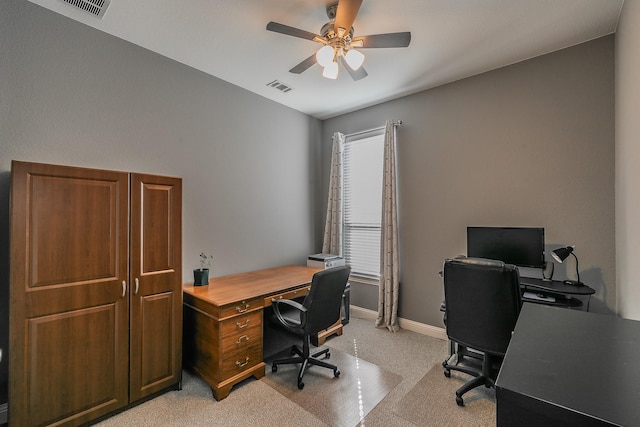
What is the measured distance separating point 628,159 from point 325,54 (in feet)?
6.95

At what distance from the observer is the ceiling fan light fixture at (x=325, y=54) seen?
2.02m

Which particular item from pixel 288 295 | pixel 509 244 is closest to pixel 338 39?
pixel 288 295

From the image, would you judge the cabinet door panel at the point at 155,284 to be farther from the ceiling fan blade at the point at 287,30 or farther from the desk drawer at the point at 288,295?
the ceiling fan blade at the point at 287,30

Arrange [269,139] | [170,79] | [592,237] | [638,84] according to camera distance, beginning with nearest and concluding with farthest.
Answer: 1. [638,84]
2. [592,237]
3. [170,79]
4. [269,139]

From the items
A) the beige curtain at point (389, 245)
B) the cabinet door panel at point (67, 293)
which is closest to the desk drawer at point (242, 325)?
the cabinet door panel at point (67, 293)

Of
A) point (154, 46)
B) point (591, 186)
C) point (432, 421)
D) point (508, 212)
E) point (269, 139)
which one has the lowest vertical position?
point (432, 421)

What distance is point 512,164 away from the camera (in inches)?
111

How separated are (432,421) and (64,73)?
3701 millimetres

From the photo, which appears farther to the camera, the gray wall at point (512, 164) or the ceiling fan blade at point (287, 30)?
the gray wall at point (512, 164)

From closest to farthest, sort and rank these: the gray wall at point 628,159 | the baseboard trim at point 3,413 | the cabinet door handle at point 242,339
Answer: the gray wall at point 628,159
the baseboard trim at point 3,413
the cabinet door handle at point 242,339

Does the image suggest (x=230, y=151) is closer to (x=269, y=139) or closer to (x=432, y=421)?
(x=269, y=139)

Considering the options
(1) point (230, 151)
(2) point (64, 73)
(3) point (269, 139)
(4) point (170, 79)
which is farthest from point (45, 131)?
(3) point (269, 139)

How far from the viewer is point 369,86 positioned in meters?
3.31

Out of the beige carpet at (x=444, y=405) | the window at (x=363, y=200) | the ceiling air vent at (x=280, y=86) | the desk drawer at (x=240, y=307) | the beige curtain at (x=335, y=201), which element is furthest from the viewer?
the beige curtain at (x=335, y=201)
